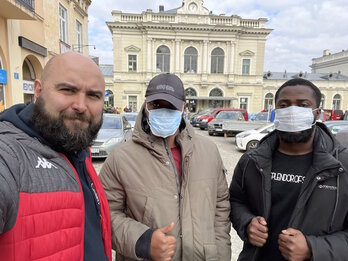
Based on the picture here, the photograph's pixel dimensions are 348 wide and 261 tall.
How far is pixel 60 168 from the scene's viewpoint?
45.1 inches

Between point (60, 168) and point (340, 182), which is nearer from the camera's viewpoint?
point (60, 168)

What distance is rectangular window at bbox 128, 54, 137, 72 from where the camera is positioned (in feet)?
121

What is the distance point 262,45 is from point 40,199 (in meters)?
42.8

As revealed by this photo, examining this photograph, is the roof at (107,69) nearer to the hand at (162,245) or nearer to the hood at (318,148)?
the hood at (318,148)

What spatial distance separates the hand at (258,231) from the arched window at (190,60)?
37.5m

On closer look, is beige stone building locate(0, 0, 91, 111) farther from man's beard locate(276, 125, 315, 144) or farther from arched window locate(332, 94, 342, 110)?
arched window locate(332, 94, 342, 110)

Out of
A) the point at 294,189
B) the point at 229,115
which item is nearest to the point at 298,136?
the point at 294,189

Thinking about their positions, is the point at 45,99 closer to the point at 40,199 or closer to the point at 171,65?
the point at 40,199

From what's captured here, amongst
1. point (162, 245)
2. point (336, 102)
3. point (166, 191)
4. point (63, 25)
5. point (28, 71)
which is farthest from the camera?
point (336, 102)

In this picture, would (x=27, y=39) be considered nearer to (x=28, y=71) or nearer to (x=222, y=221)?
(x=28, y=71)

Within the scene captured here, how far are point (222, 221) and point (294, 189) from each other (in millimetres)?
585

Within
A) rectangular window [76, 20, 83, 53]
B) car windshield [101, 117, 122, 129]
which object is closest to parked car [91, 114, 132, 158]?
car windshield [101, 117, 122, 129]

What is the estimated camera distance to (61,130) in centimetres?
123

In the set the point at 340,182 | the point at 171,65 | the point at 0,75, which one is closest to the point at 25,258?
the point at 340,182
